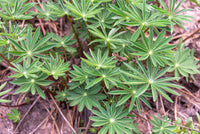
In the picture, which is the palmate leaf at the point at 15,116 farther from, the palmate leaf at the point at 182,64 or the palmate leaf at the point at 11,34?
the palmate leaf at the point at 182,64

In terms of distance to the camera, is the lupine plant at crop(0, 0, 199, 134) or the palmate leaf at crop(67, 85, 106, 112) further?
the palmate leaf at crop(67, 85, 106, 112)

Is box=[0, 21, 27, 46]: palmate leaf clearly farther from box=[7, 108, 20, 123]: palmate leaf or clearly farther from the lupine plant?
box=[7, 108, 20, 123]: palmate leaf

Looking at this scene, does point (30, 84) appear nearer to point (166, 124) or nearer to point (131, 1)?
point (131, 1)

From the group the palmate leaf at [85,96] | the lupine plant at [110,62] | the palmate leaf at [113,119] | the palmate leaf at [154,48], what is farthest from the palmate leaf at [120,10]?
the palmate leaf at [113,119]

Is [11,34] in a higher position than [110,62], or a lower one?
higher

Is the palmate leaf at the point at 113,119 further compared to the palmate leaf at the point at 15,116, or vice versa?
the palmate leaf at the point at 15,116

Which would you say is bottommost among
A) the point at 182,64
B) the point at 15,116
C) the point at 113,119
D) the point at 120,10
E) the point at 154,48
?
the point at 15,116

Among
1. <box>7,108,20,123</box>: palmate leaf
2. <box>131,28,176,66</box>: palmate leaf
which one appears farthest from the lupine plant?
<box>7,108,20,123</box>: palmate leaf

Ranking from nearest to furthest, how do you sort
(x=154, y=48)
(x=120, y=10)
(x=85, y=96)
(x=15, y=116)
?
1. (x=154, y=48)
2. (x=120, y=10)
3. (x=85, y=96)
4. (x=15, y=116)

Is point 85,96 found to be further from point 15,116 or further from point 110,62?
point 15,116

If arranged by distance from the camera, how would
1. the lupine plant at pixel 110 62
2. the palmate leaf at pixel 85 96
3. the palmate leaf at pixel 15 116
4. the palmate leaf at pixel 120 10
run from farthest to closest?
1. the palmate leaf at pixel 15 116
2. the palmate leaf at pixel 85 96
3. the palmate leaf at pixel 120 10
4. the lupine plant at pixel 110 62

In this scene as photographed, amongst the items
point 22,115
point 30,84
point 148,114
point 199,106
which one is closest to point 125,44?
point 148,114

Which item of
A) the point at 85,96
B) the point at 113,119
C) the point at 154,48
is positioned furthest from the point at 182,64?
the point at 85,96
